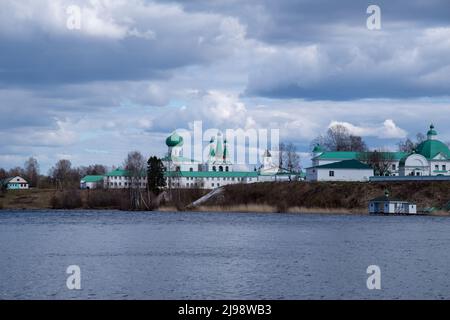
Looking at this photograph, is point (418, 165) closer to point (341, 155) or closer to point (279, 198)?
point (341, 155)

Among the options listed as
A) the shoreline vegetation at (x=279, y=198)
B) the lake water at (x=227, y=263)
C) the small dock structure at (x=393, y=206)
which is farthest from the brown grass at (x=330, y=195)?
the lake water at (x=227, y=263)

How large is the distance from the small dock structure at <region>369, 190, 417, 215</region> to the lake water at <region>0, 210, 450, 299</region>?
31.6m

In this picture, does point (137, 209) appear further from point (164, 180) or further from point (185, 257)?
point (185, 257)

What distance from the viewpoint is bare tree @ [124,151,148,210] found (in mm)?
135500

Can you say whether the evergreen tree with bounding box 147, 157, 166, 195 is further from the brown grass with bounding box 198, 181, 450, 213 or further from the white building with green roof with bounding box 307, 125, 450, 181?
the white building with green roof with bounding box 307, 125, 450, 181

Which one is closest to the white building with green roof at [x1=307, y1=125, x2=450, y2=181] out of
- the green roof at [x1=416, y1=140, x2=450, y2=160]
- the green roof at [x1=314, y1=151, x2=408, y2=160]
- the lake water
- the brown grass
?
the green roof at [x1=416, y1=140, x2=450, y2=160]

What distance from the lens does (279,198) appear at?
407 ft

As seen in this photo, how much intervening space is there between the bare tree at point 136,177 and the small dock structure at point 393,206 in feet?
153

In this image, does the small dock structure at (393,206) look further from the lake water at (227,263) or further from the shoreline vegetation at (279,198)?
the lake water at (227,263)

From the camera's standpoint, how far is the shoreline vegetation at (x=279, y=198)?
357ft

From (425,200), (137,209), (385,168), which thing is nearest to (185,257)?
(425,200)

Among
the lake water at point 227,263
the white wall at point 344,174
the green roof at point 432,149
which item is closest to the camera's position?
the lake water at point 227,263

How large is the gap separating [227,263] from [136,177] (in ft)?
336

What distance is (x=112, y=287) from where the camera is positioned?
111 feet
